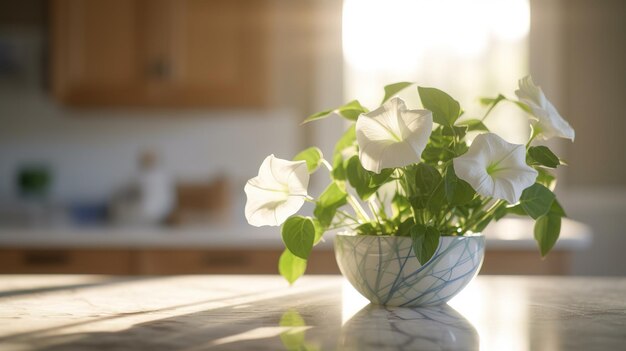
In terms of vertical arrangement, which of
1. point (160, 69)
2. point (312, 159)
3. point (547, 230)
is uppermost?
point (160, 69)

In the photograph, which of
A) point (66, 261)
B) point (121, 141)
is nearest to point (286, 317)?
point (66, 261)

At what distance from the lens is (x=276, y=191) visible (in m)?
1.08

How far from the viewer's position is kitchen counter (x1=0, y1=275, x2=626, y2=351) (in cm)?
91

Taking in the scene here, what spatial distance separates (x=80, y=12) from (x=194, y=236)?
3.45 ft

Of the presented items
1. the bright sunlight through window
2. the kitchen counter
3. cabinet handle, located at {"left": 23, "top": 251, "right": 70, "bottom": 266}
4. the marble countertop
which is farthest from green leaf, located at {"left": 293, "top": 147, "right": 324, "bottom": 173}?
the bright sunlight through window

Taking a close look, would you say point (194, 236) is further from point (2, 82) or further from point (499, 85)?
point (499, 85)

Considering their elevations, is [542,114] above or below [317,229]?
above

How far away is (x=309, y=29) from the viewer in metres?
3.48

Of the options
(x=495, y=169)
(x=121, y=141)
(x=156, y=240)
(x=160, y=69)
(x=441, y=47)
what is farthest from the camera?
(x=441, y=47)

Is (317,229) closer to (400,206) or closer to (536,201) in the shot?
(400,206)

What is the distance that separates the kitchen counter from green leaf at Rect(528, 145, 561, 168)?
22cm

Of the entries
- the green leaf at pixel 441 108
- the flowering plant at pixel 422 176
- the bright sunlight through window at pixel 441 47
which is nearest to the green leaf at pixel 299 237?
the flowering plant at pixel 422 176

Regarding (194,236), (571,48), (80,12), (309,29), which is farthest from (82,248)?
(571,48)

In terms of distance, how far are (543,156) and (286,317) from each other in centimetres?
42
